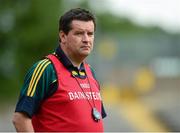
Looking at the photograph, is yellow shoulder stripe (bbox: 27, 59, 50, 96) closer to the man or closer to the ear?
the man

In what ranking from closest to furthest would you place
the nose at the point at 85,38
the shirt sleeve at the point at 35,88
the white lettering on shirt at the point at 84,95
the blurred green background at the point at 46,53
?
the shirt sleeve at the point at 35,88 → the white lettering on shirt at the point at 84,95 → the nose at the point at 85,38 → the blurred green background at the point at 46,53

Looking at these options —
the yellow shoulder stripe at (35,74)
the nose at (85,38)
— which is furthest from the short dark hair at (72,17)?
the yellow shoulder stripe at (35,74)

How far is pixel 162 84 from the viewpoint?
39.0m

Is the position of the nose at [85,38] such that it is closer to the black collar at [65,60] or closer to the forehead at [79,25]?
the forehead at [79,25]

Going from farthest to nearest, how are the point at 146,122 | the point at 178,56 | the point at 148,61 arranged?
the point at 148,61 < the point at 178,56 < the point at 146,122

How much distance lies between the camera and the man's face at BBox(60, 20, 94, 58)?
5.21 meters

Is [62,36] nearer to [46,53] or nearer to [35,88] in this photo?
[35,88]

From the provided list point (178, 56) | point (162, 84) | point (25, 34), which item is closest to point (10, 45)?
point (25, 34)

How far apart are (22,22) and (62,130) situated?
3024 cm

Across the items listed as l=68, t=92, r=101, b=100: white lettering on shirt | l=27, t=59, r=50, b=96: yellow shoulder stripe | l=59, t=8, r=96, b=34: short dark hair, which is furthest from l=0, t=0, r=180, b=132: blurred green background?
l=27, t=59, r=50, b=96: yellow shoulder stripe

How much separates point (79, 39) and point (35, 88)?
53 cm

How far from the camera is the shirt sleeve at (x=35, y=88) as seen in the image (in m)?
4.92

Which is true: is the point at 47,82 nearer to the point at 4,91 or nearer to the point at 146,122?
the point at 146,122

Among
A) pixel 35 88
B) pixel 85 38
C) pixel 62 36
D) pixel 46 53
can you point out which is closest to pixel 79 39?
pixel 85 38
